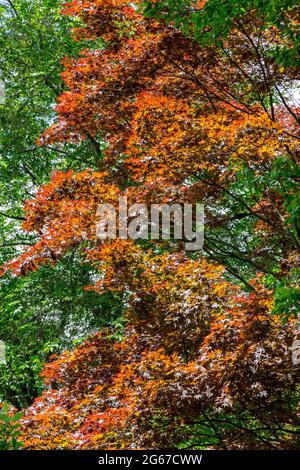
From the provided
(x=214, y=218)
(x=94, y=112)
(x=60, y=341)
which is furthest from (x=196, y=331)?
(x=60, y=341)

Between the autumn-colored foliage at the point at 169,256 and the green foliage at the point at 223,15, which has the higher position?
the green foliage at the point at 223,15

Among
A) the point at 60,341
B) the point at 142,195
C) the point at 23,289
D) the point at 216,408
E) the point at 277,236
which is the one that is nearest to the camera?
the point at 216,408

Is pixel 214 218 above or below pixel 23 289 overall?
above

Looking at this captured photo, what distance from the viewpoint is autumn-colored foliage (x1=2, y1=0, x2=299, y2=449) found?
14.6 feet

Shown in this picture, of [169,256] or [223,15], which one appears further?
[169,256]

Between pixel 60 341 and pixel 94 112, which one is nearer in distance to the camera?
pixel 94 112

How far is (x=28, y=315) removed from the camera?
1080cm

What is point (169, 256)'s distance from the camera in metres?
5.42

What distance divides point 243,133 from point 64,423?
3.17m

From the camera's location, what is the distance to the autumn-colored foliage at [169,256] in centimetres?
444

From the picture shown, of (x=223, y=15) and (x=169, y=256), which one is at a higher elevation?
(x=223, y=15)

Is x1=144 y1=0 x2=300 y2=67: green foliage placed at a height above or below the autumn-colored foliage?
above

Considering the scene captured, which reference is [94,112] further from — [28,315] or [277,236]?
[28,315]
